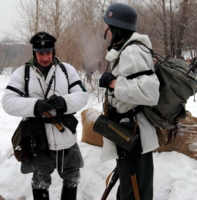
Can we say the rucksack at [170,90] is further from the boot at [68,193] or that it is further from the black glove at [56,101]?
the boot at [68,193]

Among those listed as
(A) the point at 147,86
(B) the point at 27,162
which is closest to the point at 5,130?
(B) the point at 27,162

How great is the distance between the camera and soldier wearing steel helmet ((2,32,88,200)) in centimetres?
193

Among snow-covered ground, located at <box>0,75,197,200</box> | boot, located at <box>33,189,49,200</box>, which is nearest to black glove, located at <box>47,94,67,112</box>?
boot, located at <box>33,189,49,200</box>

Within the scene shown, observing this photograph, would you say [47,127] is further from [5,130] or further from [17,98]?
[5,130]

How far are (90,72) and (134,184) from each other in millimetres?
8974

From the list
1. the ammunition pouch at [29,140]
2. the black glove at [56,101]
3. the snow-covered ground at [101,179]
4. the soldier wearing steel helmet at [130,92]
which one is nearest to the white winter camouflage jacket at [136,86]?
the soldier wearing steel helmet at [130,92]

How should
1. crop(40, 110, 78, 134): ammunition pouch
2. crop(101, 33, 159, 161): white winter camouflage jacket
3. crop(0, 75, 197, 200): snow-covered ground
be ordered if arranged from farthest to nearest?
1. crop(0, 75, 197, 200): snow-covered ground
2. crop(40, 110, 78, 134): ammunition pouch
3. crop(101, 33, 159, 161): white winter camouflage jacket

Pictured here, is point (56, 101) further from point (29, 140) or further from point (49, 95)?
point (29, 140)

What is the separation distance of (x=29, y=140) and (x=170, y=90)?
1275mm

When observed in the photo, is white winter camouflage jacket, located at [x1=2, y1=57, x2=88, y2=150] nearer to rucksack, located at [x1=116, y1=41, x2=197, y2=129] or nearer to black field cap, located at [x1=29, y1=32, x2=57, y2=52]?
black field cap, located at [x1=29, y1=32, x2=57, y2=52]

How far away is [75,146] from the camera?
2.23 m

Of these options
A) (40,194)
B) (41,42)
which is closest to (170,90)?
(41,42)

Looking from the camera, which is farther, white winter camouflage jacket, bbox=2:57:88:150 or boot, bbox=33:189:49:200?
boot, bbox=33:189:49:200

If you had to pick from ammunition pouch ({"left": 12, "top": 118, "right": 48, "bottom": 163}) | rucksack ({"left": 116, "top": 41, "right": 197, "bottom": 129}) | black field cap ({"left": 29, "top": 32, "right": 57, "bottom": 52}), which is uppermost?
black field cap ({"left": 29, "top": 32, "right": 57, "bottom": 52})
